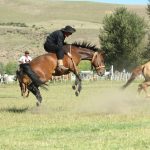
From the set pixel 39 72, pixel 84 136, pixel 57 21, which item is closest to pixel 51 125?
pixel 84 136

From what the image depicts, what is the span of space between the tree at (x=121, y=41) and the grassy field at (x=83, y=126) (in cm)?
3906

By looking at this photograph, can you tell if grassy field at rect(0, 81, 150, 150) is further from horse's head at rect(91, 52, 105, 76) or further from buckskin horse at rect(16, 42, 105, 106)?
horse's head at rect(91, 52, 105, 76)

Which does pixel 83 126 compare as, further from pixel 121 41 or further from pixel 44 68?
pixel 121 41

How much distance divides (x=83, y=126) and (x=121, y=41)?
45.3m

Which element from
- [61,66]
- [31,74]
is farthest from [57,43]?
[31,74]

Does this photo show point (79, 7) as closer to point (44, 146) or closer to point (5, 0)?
point (5, 0)

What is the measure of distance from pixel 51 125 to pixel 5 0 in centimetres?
10672

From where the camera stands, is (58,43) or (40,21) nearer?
(58,43)

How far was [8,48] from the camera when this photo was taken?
258 feet

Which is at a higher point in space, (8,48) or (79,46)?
(79,46)

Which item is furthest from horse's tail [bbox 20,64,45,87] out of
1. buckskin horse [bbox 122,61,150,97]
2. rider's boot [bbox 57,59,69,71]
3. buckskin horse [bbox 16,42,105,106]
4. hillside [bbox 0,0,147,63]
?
hillside [bbox 0,0,147,63]

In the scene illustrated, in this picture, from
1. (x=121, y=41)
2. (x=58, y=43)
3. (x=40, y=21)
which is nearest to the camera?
(x=58, y=43)

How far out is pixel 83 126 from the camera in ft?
38.8

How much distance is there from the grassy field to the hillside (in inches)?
2228
